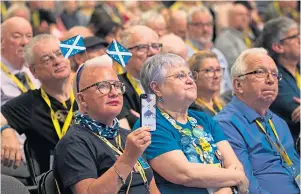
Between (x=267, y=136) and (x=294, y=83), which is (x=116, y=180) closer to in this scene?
(x=267, y=136)

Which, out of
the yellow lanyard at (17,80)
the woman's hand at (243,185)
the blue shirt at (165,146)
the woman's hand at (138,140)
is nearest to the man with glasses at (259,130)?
the woman's hand at (243,185)

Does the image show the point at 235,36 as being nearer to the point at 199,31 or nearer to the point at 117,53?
the point at 199,31

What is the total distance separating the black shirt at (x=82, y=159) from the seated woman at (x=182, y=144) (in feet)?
0.72

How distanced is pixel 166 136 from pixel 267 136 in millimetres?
1057

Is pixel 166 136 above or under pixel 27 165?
above

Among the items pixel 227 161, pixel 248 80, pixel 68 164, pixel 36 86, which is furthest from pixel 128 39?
pixel 68 164

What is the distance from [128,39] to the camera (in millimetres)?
6246

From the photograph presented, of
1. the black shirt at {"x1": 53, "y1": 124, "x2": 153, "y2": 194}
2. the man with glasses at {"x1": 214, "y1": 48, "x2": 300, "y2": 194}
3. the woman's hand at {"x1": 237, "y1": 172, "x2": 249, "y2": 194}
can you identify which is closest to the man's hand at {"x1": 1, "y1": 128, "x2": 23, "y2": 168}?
the black shirt at {"x1": 53, "y1": 124, "x2": 153, "y2": 194}

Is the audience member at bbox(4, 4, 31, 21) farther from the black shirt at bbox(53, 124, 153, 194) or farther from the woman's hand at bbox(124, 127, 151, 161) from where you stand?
the woman's hand at bbox(124, 127, 151, 161)

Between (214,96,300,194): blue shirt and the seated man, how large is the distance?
1.19 meters

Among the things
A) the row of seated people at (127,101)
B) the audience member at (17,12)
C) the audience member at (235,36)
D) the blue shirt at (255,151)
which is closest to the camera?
the row of seated people at (127,101)

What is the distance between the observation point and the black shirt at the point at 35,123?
17.5 ft

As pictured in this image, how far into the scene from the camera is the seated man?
17.5 feet

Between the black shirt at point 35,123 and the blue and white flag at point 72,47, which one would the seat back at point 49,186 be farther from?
the black shirt at point 35,123
